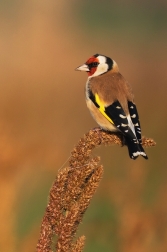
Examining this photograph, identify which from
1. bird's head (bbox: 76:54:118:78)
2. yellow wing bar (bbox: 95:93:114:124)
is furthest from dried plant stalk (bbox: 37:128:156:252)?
bird's head (bbox: 76:54:118:78)

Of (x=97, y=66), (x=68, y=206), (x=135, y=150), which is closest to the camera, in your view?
(x=68, y=206)

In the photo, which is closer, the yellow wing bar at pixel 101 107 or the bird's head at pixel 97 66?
the yellow wing bar at pixel 101 107

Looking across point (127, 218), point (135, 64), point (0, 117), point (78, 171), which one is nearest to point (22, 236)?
point (127, 218)

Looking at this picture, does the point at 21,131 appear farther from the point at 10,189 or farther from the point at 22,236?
the point at 22,236

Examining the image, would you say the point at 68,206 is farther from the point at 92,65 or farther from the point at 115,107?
the point at 92,65

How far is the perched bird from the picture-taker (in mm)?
2357

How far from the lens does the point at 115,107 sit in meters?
2.50

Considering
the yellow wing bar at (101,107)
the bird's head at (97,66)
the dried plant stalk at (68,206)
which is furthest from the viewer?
the bird's head at (97,66)

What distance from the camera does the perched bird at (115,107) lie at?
2.36m

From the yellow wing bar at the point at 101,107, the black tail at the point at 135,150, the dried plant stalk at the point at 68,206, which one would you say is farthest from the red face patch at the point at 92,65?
the dried plant stalk at the point at 68,206

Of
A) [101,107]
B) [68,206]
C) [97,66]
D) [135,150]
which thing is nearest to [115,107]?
[101,107]

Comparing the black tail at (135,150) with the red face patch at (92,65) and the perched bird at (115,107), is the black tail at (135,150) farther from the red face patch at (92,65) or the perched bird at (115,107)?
the red face patch at (92,65)

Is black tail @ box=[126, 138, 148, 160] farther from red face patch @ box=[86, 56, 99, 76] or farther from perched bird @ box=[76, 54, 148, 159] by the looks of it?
red face patch @ box=[86, 56, 99, 76]

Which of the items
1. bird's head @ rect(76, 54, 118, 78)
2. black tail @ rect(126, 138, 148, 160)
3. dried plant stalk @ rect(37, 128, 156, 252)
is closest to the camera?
dried plant stalk @ rect(37, 128, 156, 252)
